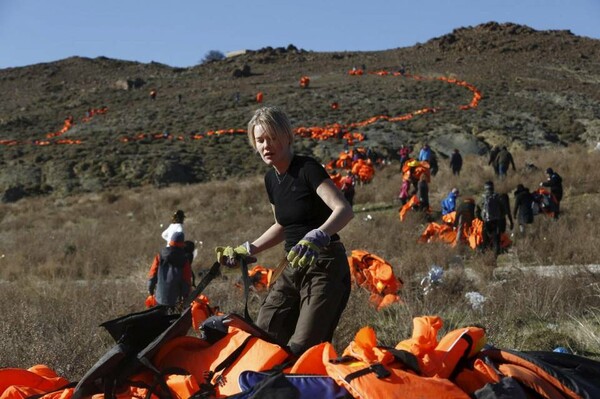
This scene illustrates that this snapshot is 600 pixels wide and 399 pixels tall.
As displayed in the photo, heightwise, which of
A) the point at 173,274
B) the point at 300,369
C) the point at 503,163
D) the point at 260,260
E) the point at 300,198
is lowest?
the point at 260,260

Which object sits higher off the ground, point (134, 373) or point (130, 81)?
point (130, 81)

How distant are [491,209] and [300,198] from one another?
26.2 ft

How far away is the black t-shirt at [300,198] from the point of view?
317 cm

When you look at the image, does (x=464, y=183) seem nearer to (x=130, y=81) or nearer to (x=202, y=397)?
(x=202, y=397)

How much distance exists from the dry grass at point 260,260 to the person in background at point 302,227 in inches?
63.2

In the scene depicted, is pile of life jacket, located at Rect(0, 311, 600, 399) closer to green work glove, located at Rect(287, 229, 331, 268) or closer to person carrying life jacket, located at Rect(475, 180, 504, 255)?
green work glove, located at Rect(287, 229, 331, 268)

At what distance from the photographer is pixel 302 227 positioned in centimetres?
326

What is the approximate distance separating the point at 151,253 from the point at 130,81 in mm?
45745

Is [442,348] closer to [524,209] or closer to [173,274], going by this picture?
[173,274]

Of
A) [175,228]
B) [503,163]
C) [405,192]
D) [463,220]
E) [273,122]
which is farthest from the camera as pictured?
[503,163]

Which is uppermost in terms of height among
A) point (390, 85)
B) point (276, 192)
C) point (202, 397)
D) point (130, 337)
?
point (390, 85)

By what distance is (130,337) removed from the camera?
2799 mm

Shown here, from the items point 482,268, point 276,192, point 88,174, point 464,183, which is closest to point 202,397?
point 276,192

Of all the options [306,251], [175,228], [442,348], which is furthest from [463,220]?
[442,348]
